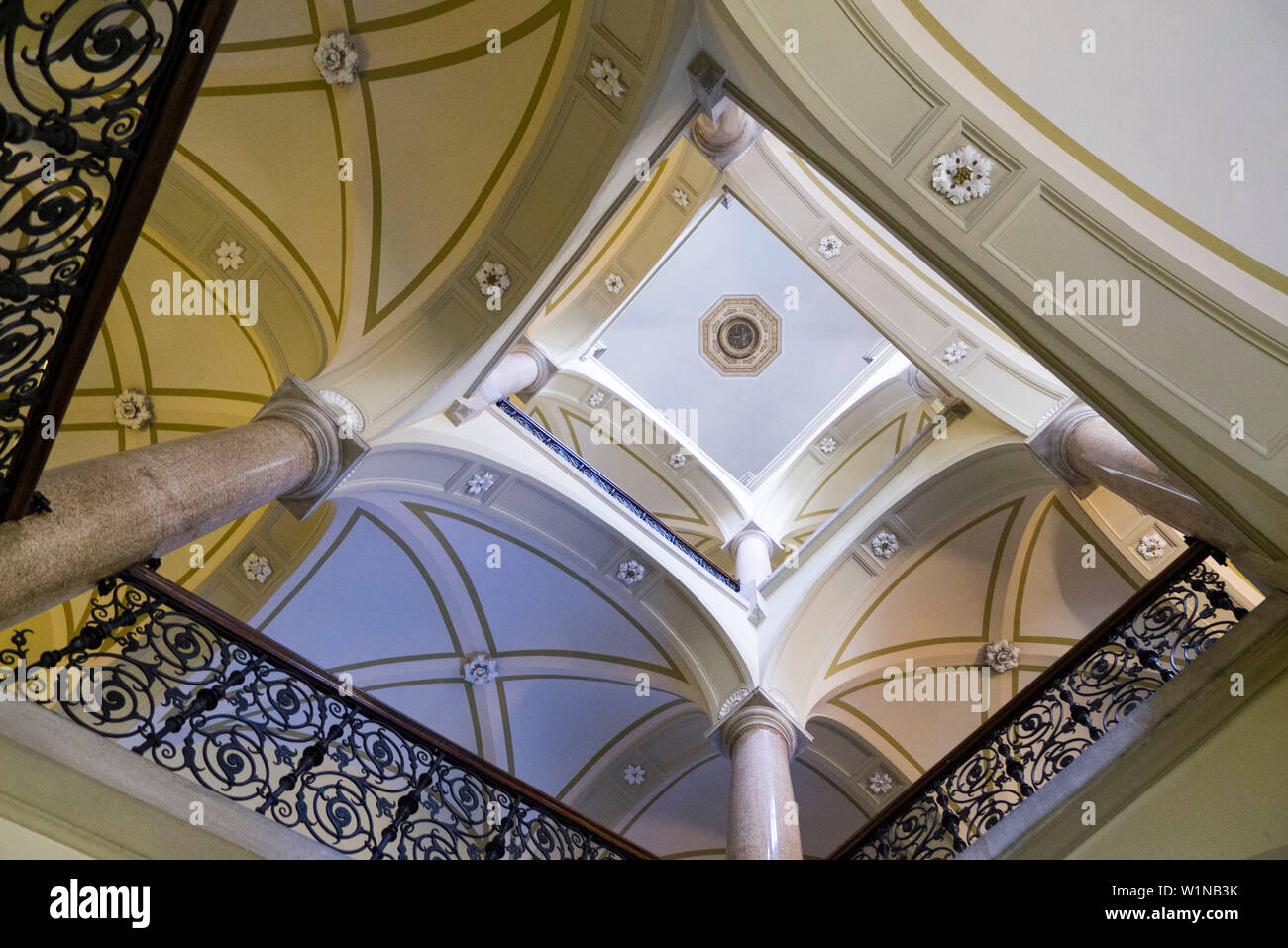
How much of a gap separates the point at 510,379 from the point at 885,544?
4323mm

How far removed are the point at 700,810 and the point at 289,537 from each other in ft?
20.3

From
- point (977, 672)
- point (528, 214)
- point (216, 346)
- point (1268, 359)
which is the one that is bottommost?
point (1268, 359)

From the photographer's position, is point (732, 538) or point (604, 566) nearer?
point (604, 566)

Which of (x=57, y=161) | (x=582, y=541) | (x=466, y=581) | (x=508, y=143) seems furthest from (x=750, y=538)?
(x=57, y=161)

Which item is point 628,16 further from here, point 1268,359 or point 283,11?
point 1268,359

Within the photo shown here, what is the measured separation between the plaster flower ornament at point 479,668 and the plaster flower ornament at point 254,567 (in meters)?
2.49

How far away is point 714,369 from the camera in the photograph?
53.4 feet

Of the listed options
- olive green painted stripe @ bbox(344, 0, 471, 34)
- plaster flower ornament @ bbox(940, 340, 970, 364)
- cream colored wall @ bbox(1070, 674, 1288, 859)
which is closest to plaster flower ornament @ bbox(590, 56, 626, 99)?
olive green painted stripe @ bbox(344, 0, 471, 34)

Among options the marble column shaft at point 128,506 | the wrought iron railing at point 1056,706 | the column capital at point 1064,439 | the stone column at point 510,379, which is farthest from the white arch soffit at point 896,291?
the marble column shaft at point 128,506

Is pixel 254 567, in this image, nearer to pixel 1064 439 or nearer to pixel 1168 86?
pixel 1064 439

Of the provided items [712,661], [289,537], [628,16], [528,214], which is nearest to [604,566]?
[712,661]

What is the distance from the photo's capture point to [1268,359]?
4.62 metres

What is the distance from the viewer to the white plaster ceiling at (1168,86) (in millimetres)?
4961
